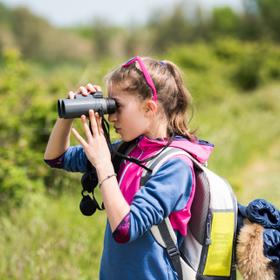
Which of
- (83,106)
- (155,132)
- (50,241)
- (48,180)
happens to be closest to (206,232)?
(155,132)

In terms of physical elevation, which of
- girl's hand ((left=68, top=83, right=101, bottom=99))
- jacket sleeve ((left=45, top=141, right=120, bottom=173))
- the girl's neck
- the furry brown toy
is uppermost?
girl's hand ((left=68, top=83, right=101, bottom=99))

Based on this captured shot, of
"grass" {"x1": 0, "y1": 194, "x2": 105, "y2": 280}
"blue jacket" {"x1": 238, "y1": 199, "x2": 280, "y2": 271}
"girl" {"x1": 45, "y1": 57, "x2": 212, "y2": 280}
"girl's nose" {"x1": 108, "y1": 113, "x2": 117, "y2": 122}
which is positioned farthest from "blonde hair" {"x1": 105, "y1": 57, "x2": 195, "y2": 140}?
"grass" {"x1": 0, "y1": 194, "x2": 105, "y2": 280}

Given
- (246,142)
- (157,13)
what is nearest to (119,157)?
(246,142)

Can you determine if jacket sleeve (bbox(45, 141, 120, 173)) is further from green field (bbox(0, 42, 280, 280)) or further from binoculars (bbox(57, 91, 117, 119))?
green field (bbox(0, 42, 280, 280))

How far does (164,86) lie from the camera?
2068 mm

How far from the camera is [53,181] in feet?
17.2

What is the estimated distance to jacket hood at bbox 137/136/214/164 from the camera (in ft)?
6.61

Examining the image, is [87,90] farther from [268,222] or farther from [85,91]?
[268,222]

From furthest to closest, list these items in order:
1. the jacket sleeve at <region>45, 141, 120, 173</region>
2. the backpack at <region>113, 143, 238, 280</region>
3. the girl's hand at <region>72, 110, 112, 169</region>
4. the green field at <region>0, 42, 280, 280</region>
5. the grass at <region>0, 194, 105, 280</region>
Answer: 1. the green field at <region>0, 42, 280, 280</region>
2. the grass at <region>0, 194, 105, 280</region>
3. the jacket sleeve at <region>45, 141, 120, 173</region>
4. the backpack at <region>113, 143, 238, 280</region>
5. the girl's hand at <region>72, 110, 112, 169</region>

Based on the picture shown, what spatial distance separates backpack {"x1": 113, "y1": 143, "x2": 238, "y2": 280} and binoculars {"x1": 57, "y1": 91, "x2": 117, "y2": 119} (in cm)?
26

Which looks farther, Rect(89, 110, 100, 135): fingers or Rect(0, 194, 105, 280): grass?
Rect(0, 194, 105, 280): grass

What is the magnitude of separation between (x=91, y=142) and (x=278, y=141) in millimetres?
8789

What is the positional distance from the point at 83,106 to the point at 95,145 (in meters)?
0.16

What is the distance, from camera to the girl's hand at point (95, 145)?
187 centimetres
